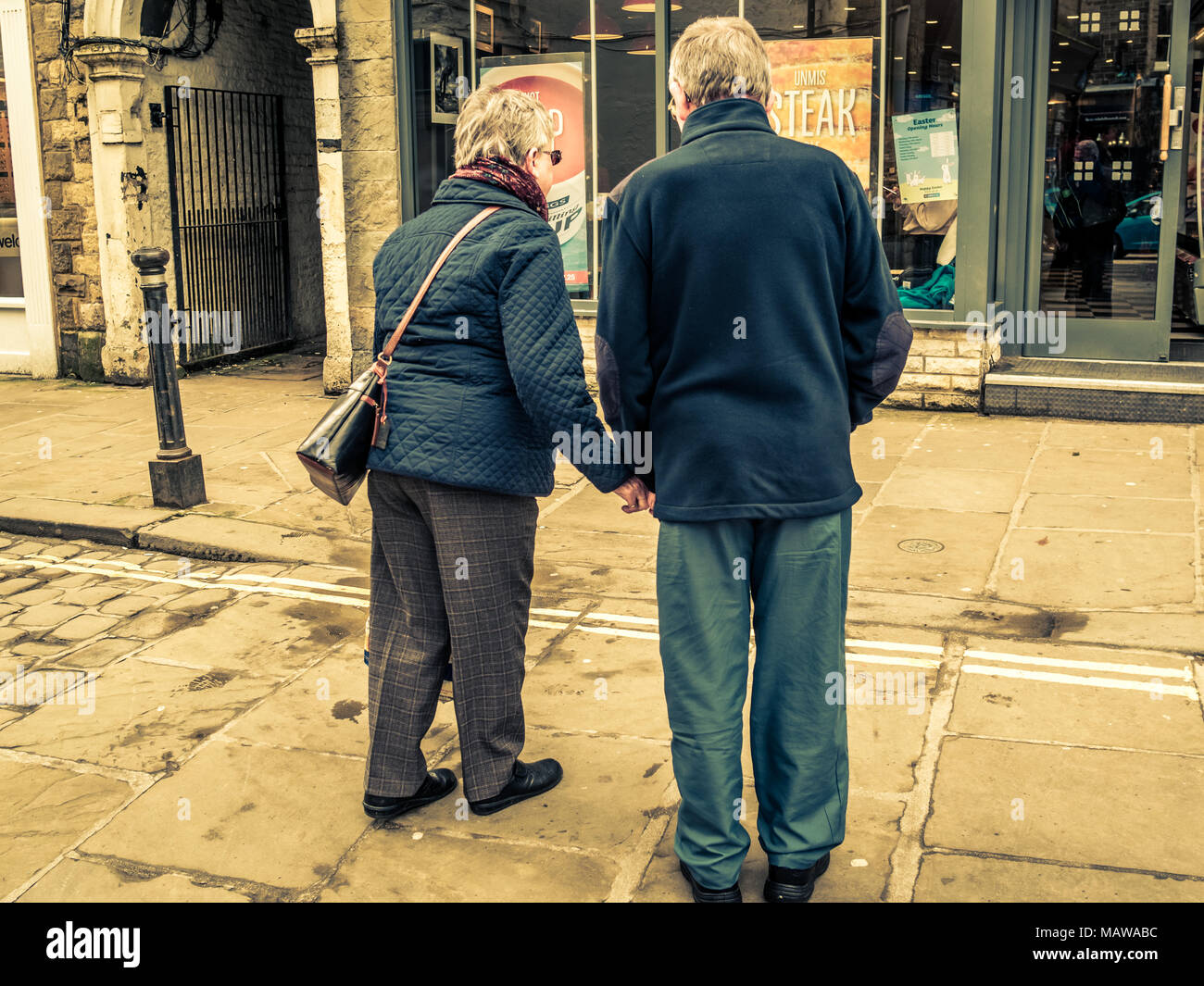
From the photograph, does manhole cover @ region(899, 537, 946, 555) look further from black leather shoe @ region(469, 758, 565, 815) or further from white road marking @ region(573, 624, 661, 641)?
black leather shoe @ region(469, 758, 565, 815)

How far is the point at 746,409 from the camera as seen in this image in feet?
9.71

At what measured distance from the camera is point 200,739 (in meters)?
4.23

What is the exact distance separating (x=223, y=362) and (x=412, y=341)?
904 centimetres

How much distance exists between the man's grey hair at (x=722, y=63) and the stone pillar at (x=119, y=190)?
8.83 metres

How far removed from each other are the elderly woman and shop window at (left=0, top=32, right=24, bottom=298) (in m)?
9.33

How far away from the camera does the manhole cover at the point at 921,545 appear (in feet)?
19.9

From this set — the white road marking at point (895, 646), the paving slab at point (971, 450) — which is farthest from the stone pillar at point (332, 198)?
the white road marking at point (895, 646)

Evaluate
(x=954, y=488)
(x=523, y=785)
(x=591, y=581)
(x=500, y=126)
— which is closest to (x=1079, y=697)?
(x=523, y=785)

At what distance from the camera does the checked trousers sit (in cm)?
350

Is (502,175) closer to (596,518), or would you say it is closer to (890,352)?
(890,352)

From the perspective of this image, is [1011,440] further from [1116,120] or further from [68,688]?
[68,688]

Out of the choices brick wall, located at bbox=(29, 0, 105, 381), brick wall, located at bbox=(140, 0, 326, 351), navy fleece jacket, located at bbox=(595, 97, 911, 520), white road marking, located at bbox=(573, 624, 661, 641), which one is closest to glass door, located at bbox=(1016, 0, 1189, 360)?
white road marking, located at bbox=(573, 624, 661, 641)

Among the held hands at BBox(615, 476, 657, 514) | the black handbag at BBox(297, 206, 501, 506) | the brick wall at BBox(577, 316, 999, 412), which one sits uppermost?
the black handbag at BBox(297, 206, 501, 506)

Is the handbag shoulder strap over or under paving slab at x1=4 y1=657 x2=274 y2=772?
over
